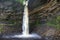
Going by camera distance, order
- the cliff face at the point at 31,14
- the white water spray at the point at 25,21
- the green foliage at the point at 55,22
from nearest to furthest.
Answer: the green foliage at the point at 55,22
the white water spray at the point at 25,21
the cliff face at the point at 31,14

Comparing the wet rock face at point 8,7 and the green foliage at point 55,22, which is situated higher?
the wet rock face at point 8,7

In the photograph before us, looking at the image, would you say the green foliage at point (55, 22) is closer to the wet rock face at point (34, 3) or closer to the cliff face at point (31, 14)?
the cliff face at point (31, 14)

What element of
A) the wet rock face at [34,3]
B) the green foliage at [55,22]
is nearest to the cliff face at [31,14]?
the wet rock face at [34,3]

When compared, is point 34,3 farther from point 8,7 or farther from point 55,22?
point 55,22

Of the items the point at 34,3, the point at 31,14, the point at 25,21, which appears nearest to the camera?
the point at 25,21

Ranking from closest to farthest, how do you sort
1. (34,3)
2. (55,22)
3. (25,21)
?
(55,22) < (25,21) < (34,3)

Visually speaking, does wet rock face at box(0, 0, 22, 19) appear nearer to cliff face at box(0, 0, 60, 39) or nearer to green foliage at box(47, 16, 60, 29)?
cliff face at box(0, 0, 60, 39)

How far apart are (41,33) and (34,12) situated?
1737 mm

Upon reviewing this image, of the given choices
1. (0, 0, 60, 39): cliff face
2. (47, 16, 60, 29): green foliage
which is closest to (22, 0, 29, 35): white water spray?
(0, 0, 60, 39): cliff face

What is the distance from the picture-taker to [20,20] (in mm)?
13688

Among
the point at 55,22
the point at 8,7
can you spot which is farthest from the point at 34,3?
the point at 55,22

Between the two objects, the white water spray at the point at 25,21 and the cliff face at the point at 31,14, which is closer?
the white water spray at the point at 25,21

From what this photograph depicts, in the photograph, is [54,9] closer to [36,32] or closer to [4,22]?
[36,32]

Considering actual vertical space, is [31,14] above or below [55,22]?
above
